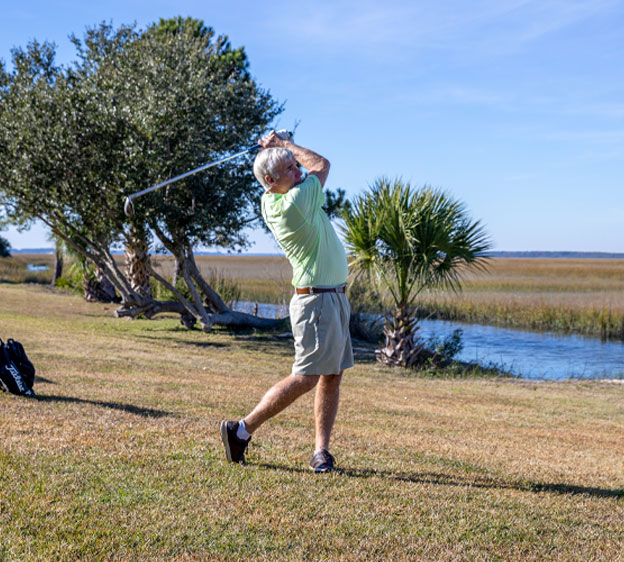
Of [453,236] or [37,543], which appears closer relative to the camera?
[37,543]

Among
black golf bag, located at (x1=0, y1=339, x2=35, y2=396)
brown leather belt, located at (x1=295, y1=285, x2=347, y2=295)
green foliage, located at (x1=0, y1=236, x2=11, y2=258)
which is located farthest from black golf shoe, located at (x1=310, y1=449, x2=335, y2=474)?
green foliage, located at (x1=0, y1=236, x2=11, y2=258)

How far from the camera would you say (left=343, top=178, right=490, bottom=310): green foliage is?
13586mm

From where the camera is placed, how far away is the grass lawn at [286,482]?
3.28 metres

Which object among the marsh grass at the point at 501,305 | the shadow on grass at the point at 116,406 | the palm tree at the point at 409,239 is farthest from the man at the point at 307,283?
the marsh grass at the point at 501,305

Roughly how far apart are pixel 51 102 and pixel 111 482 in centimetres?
1172

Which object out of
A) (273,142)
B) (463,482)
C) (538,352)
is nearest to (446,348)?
(538,352)

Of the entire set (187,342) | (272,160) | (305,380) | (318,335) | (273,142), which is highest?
(273,142)

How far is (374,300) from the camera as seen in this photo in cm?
2034

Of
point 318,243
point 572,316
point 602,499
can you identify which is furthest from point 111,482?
point 572,316

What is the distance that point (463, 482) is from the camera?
455cm

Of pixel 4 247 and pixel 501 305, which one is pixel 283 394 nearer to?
pixel 501 305

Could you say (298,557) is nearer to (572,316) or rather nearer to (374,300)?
(374,300)

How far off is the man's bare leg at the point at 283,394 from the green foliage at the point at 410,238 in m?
9.45

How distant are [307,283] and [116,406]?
2886mm
